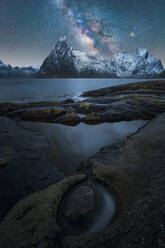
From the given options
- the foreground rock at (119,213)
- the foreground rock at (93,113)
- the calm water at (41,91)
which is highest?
the calm water at (41,91)

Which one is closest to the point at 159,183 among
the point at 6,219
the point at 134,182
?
the point at 134,182

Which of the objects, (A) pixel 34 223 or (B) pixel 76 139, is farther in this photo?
(B) pixel 76 139

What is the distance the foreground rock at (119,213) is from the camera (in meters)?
Result: 2.18

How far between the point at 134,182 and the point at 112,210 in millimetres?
1036

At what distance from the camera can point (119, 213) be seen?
2.92 meters

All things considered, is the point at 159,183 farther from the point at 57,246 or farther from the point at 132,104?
the point at 132,104

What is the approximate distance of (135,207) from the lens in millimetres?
2732

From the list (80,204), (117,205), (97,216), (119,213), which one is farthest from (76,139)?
(119,213)

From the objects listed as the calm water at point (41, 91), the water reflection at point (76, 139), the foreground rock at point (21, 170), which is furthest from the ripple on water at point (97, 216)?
the calm water at point (41, 91)

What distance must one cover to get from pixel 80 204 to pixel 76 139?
5.20 m

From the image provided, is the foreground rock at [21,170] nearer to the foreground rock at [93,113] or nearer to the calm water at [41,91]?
the foreground rock at [93,113]

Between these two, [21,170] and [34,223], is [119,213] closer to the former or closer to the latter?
[34,223]

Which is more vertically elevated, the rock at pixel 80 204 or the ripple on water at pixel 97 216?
the rock at pixel 80 204

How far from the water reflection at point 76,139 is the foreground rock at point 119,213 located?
1.37m
